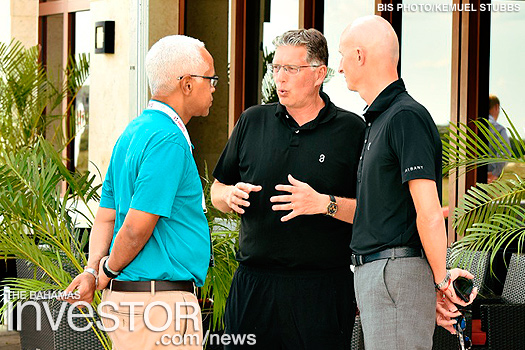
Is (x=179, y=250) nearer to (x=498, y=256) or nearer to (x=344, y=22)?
Result: (x=498, y=256)

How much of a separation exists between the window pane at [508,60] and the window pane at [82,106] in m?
5.47

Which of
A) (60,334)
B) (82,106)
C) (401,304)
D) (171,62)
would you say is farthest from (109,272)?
(82,106)

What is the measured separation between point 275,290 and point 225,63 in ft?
17.3

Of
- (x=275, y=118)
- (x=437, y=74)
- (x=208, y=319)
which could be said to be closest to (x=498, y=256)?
(x=437, y=74)

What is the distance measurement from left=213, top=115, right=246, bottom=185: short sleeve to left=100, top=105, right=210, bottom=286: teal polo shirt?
0.70 metres

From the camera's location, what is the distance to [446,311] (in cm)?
285

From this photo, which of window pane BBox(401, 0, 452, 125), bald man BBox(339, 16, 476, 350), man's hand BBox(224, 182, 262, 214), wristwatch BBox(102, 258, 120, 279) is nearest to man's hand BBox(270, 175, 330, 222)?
man's hand BBox(224, 182, 262, 214)

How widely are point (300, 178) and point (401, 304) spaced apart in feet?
2.64

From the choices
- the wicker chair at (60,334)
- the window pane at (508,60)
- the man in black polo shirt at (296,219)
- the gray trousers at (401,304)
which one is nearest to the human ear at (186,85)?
the man in black polo shirt at (296,219)

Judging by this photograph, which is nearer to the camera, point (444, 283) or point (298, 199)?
point (444, 283)

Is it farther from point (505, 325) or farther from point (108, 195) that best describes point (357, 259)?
point (505, 325)

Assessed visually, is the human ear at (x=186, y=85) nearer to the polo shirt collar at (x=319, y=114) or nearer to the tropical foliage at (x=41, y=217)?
the polo shirt collar at (x=319, y=114)

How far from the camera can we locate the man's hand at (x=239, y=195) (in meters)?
3.19

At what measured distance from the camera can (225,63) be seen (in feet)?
27.4
